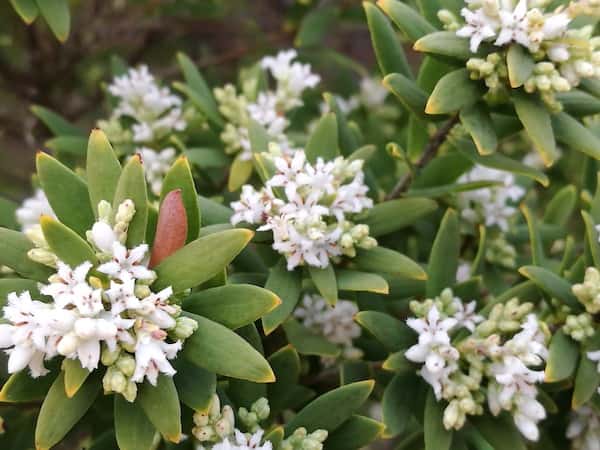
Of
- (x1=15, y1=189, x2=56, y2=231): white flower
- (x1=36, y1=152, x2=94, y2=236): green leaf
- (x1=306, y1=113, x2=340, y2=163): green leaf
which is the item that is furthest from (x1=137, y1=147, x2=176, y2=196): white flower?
(x1=36, y1=152, x2=94, y2=236): green leaf

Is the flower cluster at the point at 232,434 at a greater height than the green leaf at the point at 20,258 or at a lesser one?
lesser

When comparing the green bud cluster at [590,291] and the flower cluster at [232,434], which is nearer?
the flower cluster at [232,434]

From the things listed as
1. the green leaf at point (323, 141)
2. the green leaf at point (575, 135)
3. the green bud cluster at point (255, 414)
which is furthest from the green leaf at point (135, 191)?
the green leaf at point (575, 135)

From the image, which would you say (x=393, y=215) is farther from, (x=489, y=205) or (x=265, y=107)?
(x=265, y=107)

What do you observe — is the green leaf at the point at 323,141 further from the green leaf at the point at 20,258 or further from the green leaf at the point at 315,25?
the green leaf at the point at 315,25

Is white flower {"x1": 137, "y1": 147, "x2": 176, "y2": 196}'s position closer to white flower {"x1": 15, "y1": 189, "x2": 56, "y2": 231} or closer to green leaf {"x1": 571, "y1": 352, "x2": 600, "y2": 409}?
white flower {"x1": 15, "y1": 189, "x2": 56, "y2": 231}

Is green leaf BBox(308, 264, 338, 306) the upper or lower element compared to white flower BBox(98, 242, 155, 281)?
lower

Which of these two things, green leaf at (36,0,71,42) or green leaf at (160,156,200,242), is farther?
green leaf at (36,0,71,42)

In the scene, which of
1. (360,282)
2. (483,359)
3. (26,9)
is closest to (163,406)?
(360,282)
